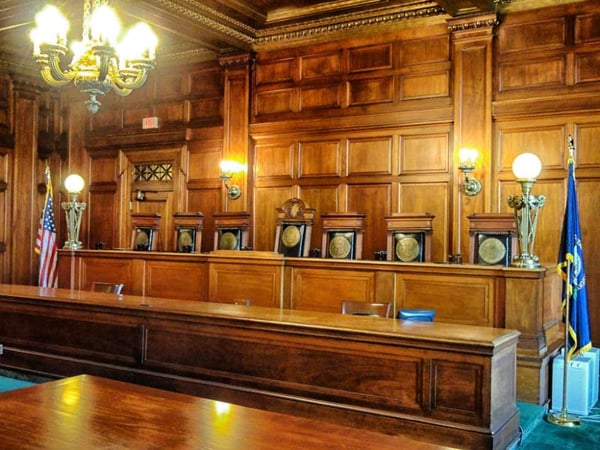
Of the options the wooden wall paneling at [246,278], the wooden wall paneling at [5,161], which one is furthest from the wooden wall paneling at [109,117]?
the wooden wall paneling at [246,278]

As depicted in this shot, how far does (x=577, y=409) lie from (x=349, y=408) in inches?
83.6

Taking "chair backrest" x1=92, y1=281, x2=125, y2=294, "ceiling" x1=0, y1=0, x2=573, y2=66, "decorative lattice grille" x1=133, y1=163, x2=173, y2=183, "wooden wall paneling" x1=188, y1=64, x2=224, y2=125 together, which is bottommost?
"chair backrest" x1=92, y1=281, x2=125, y2=294

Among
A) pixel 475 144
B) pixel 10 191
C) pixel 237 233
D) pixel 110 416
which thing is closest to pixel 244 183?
pixel 237 233

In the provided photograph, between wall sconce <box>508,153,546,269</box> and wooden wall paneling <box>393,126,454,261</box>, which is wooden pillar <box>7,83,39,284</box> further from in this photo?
wall sconce <box>508,153,546,269</box>

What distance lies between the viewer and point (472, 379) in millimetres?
3381

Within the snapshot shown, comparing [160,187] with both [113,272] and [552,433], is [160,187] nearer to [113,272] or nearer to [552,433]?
[113,272]

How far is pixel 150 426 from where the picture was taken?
6.70 feet

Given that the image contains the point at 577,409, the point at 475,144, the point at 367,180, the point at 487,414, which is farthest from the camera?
the point at 367,180

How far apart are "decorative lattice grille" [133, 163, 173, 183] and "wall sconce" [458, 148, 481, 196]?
174 inches

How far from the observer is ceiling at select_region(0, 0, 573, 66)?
7156 mm

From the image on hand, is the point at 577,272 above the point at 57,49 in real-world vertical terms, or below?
below

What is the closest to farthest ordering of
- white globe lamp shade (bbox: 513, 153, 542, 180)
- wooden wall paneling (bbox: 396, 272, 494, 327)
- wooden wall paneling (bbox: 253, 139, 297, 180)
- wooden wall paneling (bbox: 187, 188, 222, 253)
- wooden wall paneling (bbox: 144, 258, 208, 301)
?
wooden wall paneling (bbox: 396, 272, 494, 327)
white globe lamp shade (bbox: 513, 153, 542, 180)
wooden wall paneling (bbox: 144, 258, 208, 301)
wooden wall paneling (bbox: 253, 139, 297, 180)
wooden wall paneling (bbox: 187, 188, 222, 253)

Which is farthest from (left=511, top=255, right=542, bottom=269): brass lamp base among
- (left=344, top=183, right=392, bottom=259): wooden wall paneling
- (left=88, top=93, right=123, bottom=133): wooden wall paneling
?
(left=88, top=93, right=123, bottom=133): wooden wall paneling

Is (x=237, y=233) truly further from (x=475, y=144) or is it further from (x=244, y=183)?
(x=475, y=144)
